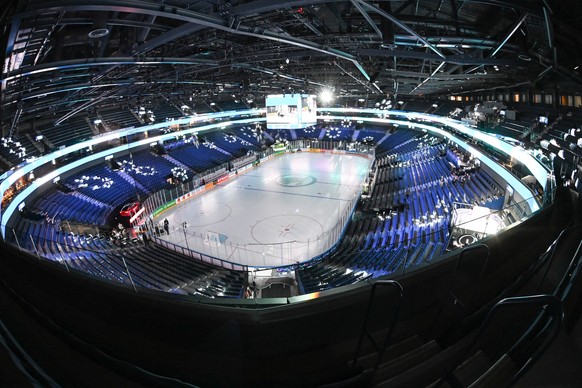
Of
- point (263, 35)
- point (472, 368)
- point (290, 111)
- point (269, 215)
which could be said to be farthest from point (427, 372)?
A: point (290, 111)

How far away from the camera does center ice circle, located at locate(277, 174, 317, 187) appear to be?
29900 mm

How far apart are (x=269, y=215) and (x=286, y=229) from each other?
2798 mm

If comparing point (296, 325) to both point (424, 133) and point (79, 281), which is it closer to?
point (79, 281)

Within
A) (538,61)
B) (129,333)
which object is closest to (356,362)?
(129,333)

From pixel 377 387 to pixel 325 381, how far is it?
555mm

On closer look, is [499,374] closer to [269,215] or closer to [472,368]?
[472,368]

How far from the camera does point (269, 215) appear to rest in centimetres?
2222

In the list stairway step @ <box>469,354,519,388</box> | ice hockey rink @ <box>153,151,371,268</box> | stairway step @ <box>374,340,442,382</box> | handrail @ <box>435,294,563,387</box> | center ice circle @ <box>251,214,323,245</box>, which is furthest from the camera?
center ice circle @ <box>251,214,323,245</box>

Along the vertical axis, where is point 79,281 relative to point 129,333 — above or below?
above

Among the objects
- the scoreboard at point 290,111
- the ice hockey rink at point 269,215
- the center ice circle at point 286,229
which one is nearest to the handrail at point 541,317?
the ice hockey rink at point 269,215

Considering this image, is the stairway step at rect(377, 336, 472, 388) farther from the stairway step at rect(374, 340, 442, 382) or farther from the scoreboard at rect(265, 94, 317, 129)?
the scoreboard at rect(265, 94, 317, 129)

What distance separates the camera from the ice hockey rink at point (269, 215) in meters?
17.5

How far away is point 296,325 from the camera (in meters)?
3.20

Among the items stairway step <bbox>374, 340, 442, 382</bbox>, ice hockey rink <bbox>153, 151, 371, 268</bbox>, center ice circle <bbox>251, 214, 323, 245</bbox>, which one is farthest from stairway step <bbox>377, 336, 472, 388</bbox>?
center ice circle <bbox>251, 214, 323, 245</bbox>
